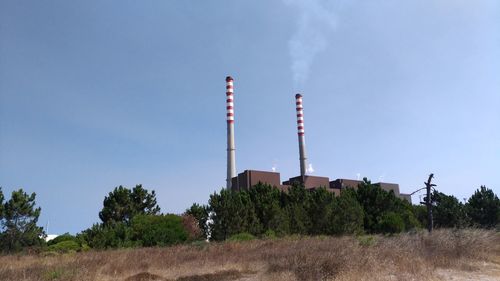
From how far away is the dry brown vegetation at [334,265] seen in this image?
1043 centimetres

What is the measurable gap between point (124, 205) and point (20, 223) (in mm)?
9918

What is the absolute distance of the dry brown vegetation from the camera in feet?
34.2

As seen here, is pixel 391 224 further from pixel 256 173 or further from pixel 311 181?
pixel 311 181

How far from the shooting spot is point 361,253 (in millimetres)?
11477

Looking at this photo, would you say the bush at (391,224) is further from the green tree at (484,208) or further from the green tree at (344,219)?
the green tree at (484,208)

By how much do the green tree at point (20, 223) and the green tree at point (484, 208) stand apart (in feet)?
163

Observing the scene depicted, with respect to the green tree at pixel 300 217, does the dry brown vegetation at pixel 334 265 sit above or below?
below

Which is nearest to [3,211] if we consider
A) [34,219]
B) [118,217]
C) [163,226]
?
[34,219]

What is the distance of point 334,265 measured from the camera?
1028 centimetres

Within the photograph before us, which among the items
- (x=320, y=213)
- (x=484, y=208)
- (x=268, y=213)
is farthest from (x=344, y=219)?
(x=484, y=208)

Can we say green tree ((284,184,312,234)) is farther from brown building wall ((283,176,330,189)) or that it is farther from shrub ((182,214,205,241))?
brown building wall ((283,176,330,189))

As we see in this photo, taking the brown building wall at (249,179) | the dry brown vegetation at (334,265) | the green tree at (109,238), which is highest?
the brown building wall at (249,179)

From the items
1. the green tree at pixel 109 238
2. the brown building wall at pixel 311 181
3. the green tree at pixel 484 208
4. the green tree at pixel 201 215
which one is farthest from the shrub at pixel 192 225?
the green tree at pixel 484 208

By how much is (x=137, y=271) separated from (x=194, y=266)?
1.88 meters
